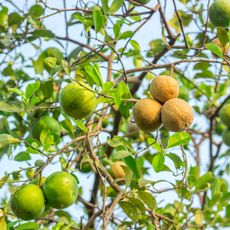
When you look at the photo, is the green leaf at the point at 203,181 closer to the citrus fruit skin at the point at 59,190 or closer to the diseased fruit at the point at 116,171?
the citrus fruit skin at the point at 59,190

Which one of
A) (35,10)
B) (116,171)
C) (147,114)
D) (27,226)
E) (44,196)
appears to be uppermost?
(35,10)

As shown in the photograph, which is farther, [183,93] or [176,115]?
[183,93]

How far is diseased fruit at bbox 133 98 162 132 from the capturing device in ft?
5.10

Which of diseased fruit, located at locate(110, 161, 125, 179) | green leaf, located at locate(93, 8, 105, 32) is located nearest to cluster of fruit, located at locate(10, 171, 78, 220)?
green leaf, located at locate(93, 8, 105, 32)

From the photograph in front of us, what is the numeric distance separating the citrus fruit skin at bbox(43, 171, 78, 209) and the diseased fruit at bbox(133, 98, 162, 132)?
254mm

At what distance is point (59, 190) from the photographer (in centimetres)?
154

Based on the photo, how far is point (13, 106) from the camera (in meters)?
1.69

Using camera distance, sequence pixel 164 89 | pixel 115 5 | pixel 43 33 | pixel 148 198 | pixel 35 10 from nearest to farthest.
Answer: pixel 164 89 < pixel 148 198 < pixel 115 5 < pixel 43 33 < pixel 35 10

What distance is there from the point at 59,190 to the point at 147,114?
312 mm

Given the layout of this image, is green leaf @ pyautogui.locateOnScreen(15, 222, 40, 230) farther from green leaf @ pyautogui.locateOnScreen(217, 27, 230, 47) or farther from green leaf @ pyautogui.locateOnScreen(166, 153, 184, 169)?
green leaf @ pyautogui.locateOnScreen(217, 27, 230, 47)

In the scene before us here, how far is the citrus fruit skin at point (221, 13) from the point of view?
1.89 m

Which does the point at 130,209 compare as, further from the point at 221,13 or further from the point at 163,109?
the point at 221,13

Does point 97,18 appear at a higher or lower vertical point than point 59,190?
higher

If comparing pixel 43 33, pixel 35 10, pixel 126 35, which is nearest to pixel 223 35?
pixel 126 35
